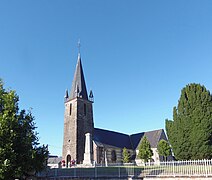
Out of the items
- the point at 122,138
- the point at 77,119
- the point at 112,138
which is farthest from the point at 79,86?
the point at 122,138

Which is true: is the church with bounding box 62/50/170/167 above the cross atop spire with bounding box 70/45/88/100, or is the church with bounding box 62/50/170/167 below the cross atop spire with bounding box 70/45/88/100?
below

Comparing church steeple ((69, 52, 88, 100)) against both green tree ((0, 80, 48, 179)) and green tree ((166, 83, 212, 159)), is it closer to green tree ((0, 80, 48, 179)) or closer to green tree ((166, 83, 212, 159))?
green tree ((166, 83, 212, 159))

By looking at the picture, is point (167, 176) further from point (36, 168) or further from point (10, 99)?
point (10, 99)

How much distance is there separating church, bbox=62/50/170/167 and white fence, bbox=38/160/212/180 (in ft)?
77.3

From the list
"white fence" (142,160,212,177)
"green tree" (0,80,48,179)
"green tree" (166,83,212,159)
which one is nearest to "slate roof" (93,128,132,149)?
"green tree" (166,83,212,159)

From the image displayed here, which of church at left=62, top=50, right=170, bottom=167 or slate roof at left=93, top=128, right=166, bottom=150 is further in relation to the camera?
slate roof at left=93, top=128, right=166, bottom=150

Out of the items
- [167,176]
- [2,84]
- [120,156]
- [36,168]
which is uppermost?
[2,84]

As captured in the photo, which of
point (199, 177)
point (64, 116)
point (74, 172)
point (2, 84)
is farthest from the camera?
point (64, 116)

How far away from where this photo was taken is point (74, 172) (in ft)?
59.1

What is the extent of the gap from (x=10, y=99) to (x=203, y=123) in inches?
682

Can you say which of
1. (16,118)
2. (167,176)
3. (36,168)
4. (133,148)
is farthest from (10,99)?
(133,148)

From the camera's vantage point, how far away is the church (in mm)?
43219

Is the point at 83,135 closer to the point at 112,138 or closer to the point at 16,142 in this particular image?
the point at 112,138

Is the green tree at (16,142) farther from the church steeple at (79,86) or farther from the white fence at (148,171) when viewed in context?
the church steeple at (79,86)
